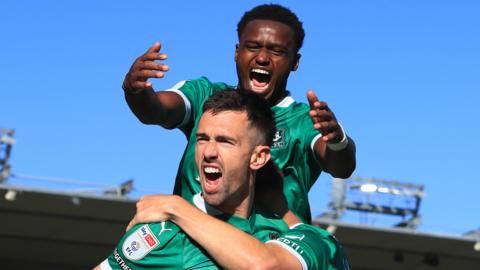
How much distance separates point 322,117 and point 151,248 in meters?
0.95

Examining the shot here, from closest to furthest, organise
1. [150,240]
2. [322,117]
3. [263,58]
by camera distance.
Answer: [150,240]
[322,117]
[263,58]

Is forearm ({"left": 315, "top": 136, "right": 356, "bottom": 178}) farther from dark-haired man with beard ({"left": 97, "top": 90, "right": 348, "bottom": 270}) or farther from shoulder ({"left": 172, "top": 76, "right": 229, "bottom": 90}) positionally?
shoulder ({"left": 172, "top": 76, "right": 229, "bottom": 90})

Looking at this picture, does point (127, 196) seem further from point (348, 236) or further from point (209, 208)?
point (209, 208)

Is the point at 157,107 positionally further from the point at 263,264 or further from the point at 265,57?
the point at 263,264

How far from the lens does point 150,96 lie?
4.71 m

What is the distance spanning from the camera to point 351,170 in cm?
495

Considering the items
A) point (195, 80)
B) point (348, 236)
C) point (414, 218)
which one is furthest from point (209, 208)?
point (414, 218)

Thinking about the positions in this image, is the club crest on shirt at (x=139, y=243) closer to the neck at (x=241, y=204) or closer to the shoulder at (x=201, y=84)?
the neck at (x=241, y=204)

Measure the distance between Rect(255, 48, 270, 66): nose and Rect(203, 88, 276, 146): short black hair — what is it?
52 centimetres

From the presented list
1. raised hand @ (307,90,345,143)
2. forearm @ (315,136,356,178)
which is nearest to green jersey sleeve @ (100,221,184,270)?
raised hand @ (307,90,345,143)

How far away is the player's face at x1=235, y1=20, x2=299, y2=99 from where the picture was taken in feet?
16.5

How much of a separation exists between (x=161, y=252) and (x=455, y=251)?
2234cm

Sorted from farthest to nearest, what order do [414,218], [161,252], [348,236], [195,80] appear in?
[414,218]
[348,236]
[195,80]
[161,252]

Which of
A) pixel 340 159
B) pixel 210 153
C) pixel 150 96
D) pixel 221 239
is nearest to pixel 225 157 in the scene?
pixel 210 153
